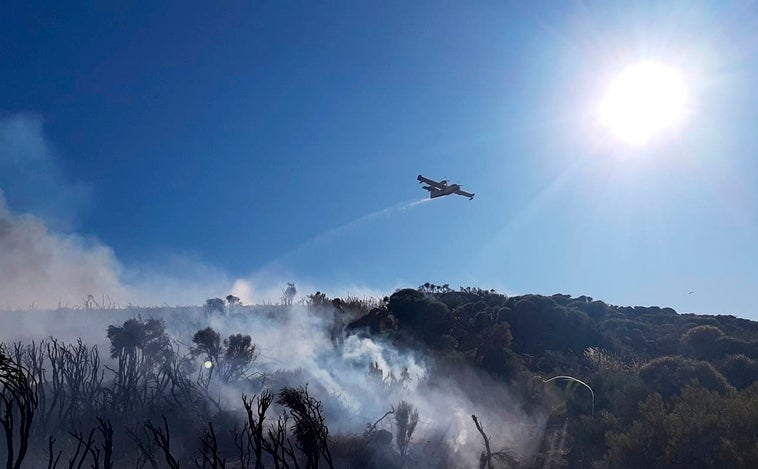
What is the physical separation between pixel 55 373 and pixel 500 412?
Result: 24785 mm

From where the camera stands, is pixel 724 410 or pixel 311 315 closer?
pixel 724 410

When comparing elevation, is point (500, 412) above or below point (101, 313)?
below

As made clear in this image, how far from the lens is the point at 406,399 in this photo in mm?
33969

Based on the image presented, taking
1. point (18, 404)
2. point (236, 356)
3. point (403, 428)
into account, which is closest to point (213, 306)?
point (236, 356)

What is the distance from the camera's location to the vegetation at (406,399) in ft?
56.6

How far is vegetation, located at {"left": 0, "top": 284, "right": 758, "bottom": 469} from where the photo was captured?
56.6ft

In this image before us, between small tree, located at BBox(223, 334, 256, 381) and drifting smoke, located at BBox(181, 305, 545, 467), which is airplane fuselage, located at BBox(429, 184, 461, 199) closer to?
drifting smoke, located at BBox(181, 305, 545, 467)

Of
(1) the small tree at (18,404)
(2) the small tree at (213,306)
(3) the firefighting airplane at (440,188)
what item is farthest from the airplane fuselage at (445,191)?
(2) the small tree at (213,306)

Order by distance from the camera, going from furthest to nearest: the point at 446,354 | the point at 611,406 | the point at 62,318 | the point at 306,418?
the point at 62,318, the point at 446,354, the point at 611,406, the point at 306,418

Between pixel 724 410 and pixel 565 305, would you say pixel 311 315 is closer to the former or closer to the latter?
pixel 565 305

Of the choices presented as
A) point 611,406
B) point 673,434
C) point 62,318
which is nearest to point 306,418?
point 673,434

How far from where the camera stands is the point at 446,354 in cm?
4212

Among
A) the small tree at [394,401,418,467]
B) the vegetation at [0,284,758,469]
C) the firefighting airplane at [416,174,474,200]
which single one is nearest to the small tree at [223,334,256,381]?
the vegetation at [0,284,758,469]

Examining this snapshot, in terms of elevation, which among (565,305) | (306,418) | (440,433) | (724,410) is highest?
(565,305)
